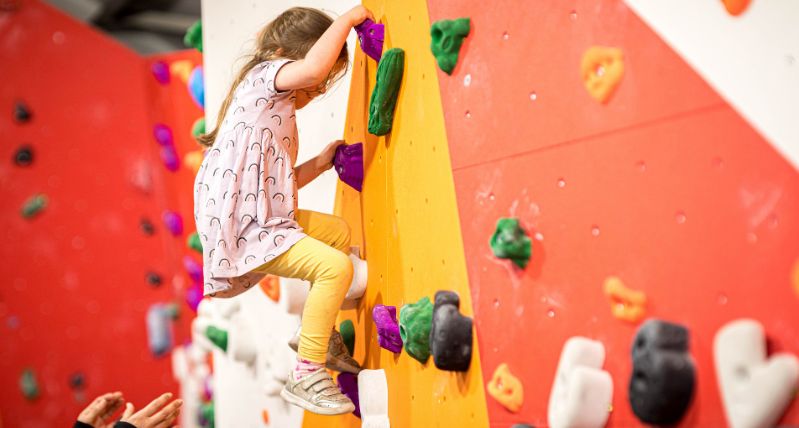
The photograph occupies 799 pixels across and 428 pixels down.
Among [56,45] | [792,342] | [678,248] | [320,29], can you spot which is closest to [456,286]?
[678,248]

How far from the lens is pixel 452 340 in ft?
3.04

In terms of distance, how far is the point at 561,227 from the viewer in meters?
0.77

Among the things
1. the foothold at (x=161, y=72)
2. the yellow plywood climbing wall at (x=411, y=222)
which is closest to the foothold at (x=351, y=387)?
the yellow plywood climbing wall at (x=411, y=222)

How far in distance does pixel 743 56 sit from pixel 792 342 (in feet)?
0.90

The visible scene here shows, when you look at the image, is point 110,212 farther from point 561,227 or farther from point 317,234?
point 561,227

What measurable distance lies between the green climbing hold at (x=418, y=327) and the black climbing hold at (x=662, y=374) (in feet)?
1.35

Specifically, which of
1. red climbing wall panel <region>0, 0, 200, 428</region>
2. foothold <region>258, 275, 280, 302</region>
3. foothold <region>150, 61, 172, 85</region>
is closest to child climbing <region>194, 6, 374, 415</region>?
foothold <region>258, 275, 280, 302</region>

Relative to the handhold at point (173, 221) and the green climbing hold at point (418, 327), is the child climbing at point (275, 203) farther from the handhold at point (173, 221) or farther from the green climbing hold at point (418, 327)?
the handhold at point (173, 221)

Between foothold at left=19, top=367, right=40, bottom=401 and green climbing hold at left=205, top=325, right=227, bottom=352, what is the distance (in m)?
0.98

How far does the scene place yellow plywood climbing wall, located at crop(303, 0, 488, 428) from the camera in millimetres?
987

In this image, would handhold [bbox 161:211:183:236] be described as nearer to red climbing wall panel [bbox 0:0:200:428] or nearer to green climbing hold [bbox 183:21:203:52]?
red climbing wall panel [bbox 0:0:200:428]

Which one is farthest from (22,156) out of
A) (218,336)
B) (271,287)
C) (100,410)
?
(100,410)

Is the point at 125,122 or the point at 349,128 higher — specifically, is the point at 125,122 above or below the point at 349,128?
above

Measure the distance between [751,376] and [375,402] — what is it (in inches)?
32.7
